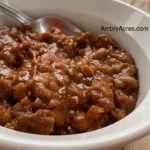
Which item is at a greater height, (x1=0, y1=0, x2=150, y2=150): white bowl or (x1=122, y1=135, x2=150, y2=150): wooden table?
(x1=0, y1=0, x2=150, y2=150): white bowl

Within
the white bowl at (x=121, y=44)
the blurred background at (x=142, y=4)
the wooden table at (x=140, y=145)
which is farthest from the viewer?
the blurred background at (x=142, y=4)

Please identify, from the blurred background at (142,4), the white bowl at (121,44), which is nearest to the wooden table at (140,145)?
the white bowl at (121,44)

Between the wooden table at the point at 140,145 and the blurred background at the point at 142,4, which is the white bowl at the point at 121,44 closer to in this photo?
the wooden table at the point at 140,145

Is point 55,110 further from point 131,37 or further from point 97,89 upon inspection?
point 131,37

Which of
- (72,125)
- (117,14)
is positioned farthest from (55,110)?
(117,14)

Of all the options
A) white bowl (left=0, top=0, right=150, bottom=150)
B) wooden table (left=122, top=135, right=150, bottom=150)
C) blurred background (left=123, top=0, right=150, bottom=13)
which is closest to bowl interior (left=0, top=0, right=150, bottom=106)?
white bowl (left=0, top=0, right=150, bottom=150)

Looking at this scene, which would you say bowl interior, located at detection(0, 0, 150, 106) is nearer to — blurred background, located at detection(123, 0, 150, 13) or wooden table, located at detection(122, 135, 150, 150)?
wooden table, located at detection(122, 135, 150, 150)

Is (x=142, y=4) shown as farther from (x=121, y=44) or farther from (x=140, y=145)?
(x=140, y=145)

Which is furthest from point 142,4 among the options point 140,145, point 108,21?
point 140,145

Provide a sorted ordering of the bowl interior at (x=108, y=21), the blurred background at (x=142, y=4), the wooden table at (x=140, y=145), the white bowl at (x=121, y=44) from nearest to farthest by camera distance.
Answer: the white bowl at (x=121, y=44), the wooden table at (x=140, y=145), the bowl interior at (x=108, y=21), the blurred background at (x=142, y=4)
